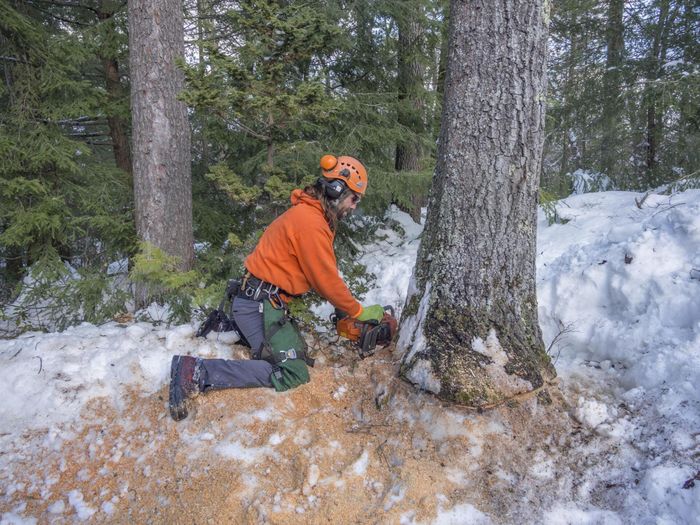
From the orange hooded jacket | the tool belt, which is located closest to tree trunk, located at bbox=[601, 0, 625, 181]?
the orange hooded jacket

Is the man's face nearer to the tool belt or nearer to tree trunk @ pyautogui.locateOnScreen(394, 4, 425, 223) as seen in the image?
the tool belt

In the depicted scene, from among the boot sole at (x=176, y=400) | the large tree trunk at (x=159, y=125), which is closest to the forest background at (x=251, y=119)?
the large tree trunk at (x=159, y=125)

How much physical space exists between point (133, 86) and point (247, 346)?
431cm

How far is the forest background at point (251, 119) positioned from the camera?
15.8 ft

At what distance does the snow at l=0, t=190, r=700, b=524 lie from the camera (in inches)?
94.2

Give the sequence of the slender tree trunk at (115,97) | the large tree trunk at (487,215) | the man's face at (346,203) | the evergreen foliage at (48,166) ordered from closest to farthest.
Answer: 1. the large tree trunk at (487,215)
2. the man's face at (346,203)
3. the evergreen foliage at (48,166)
4. the slender tree trunk at (115,97)

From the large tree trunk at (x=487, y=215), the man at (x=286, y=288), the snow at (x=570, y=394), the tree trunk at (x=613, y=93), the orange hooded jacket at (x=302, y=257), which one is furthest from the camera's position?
the tree trunk at (x=613, y=93)

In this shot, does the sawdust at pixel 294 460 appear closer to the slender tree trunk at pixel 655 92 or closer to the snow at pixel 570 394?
the snow at pixel 570 394

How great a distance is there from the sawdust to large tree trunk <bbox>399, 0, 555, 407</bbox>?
0.83 feet

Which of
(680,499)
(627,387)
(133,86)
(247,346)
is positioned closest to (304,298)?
(247,346)

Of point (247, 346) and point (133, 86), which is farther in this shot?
point (133, 86)

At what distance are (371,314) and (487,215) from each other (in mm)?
1276

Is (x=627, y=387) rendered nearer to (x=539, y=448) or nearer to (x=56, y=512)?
(x=539, y=448)

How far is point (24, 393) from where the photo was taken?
10.5 feet
